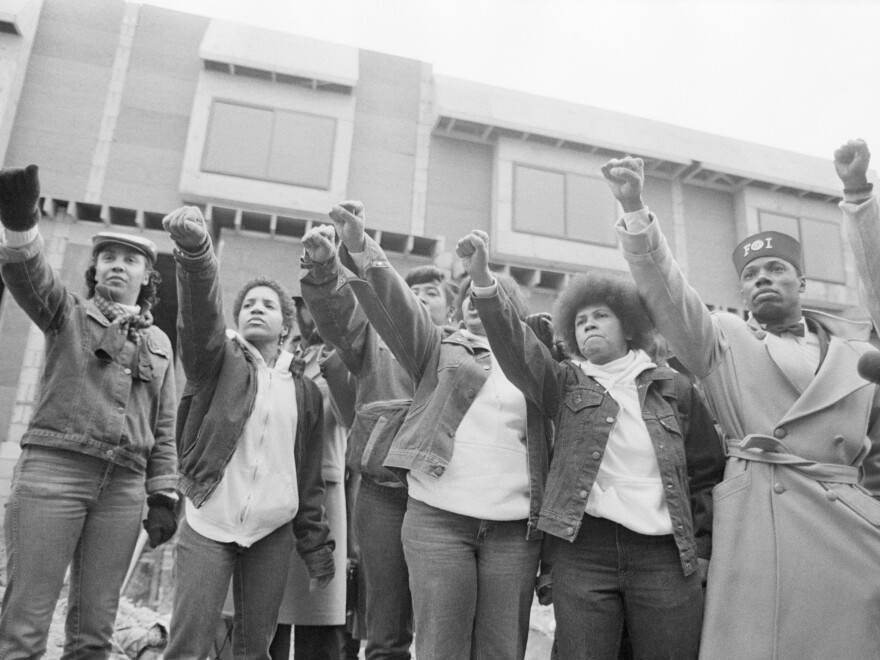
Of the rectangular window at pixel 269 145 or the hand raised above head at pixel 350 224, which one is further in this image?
the rectangular window at pixel 269 145

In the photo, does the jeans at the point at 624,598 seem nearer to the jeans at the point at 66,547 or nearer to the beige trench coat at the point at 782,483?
the beige trench coat at the point at 782,483

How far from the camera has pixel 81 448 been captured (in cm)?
274

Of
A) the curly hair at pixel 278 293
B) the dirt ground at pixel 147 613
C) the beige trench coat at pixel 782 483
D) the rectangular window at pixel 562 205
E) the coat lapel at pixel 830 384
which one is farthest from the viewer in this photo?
the rectangular window at pixel 562 205

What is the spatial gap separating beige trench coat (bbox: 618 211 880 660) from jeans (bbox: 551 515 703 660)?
8 cm

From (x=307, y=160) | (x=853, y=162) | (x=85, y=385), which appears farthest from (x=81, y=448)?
(x=307, y=160)

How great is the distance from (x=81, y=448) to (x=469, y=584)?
5.65 feet

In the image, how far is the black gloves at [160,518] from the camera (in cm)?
312

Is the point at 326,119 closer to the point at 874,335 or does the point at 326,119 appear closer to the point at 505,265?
the point at 505,265

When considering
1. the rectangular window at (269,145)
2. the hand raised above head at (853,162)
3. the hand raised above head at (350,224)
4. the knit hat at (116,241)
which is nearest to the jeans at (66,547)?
the knit hat at (116,241)

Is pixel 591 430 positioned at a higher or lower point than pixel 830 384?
lower

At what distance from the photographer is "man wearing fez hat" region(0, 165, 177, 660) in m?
2.56

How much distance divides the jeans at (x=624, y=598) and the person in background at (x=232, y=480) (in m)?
1.21

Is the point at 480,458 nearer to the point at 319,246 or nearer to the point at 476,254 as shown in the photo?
the point at 476,254

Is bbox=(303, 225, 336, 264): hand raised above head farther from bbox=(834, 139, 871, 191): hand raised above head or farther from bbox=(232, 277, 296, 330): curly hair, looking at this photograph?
bbox=(834, 139, 871, 191): hand raised above head
